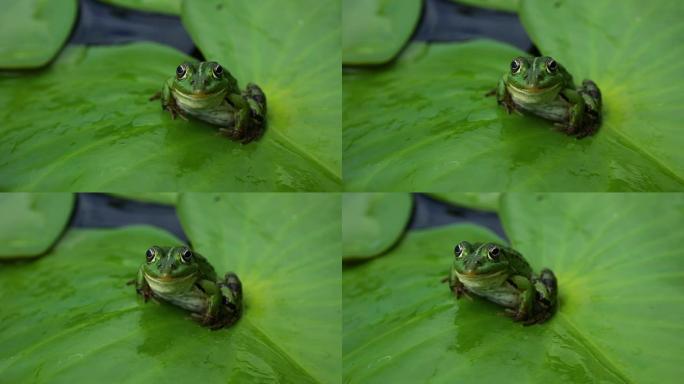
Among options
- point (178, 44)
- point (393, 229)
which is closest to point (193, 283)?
point (393, 229)

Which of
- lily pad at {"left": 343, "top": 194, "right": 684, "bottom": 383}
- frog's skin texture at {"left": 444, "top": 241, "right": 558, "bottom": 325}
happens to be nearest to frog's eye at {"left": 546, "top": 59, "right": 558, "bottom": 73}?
lily pad at {"left": 343, "top": 194, "right": 684, "bottom": 383}

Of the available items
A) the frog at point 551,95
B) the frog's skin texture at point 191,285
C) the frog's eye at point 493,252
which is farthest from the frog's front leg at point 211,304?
the frog at point 551,95

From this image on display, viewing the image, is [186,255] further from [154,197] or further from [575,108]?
[575,108]

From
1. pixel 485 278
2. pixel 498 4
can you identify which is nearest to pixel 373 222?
pixel 485 278

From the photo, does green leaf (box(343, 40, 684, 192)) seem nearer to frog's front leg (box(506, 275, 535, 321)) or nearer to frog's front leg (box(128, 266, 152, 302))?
frog's front leg (box(506, 275, 535, 321))

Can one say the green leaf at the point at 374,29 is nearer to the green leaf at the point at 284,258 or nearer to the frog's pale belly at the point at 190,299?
the green leaf at the point at 284,258
